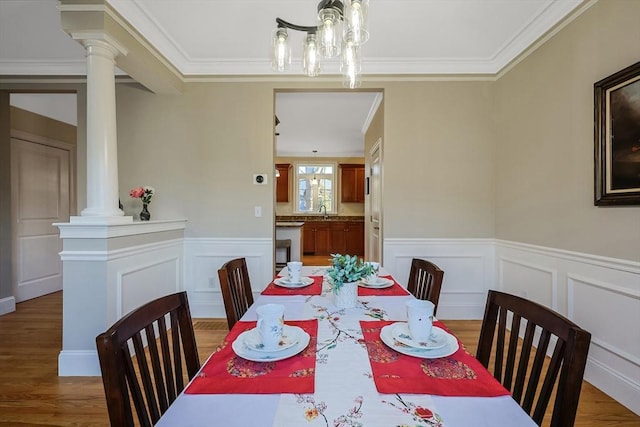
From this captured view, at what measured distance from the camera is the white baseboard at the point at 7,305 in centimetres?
346

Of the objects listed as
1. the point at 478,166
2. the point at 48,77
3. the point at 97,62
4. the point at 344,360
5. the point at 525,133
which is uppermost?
the point at 48,77

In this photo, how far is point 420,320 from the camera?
0.98 meters

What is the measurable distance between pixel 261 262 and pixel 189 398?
2568 mm

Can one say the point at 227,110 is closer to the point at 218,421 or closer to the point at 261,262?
the point at 261,262

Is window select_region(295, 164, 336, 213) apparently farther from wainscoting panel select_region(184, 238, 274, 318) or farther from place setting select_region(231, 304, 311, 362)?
place setting select_region(231, 304, 311, 362)

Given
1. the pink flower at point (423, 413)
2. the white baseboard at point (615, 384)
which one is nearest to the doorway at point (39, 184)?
the pink flower at point (423, 413)

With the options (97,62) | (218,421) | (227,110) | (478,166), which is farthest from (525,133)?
(97,62)

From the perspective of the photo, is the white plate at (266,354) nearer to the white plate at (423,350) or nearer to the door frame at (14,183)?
the white plate at (423,350)

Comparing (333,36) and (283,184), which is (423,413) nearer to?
(333,36)

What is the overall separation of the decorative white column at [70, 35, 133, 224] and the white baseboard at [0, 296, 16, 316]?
2473 millimetres

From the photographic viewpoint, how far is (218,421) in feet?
2.16

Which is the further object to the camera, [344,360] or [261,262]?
[261,262]

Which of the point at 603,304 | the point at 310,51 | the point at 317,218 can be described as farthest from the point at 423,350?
the point at 317,218

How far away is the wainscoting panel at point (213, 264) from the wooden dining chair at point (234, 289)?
4.71ft
